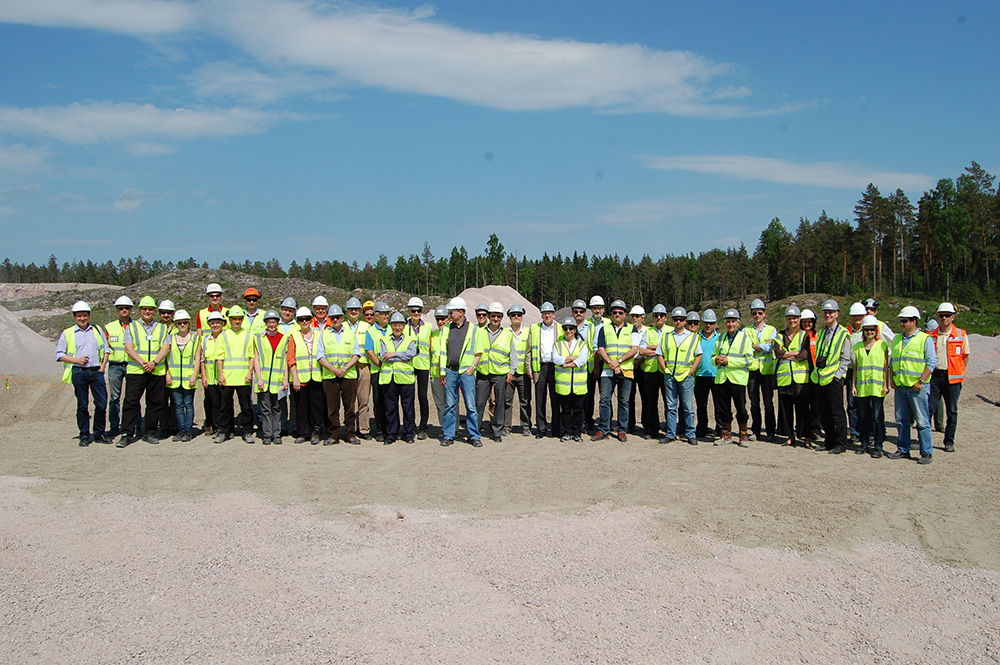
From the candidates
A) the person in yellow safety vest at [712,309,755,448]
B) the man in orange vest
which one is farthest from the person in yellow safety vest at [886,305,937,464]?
the person in yellow safety vest at [712,309,755,448]

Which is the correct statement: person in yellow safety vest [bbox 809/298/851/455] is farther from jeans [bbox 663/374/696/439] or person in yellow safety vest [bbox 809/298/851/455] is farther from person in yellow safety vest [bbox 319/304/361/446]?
person in yellow safety vest [bbox 319/304/361/446]

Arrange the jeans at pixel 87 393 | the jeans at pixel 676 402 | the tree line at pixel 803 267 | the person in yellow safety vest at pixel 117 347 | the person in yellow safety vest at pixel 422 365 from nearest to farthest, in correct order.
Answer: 1. the jeans at pixel 87 393
2. the person in yellow safety vest at pixel 117 347
3. the jeans at pixel 676 402
4. the person in yellow safety vest at pixel 422 365
5. the tree line at pixel 803 267

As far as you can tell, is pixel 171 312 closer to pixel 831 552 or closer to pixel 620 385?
pixel 620 385

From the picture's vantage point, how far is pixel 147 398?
10.1m

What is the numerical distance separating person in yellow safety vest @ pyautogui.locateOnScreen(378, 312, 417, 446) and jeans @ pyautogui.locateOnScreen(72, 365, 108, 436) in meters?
3.93

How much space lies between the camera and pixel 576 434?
1034 cm

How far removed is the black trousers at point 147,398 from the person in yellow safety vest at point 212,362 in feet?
1.97

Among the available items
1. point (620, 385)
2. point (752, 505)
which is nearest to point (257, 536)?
point (752, 505)

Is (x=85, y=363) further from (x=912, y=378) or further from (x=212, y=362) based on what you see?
(x=912, y=378)

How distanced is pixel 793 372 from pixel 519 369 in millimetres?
4002

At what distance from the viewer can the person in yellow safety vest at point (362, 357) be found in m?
10.0

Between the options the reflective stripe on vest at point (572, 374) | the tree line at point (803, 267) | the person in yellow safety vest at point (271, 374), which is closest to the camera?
the person in yellow safety vest at point (271, 374)

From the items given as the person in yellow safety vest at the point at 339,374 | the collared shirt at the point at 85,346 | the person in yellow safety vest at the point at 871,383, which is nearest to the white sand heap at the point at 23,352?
the collared shirt at the point at 85,346

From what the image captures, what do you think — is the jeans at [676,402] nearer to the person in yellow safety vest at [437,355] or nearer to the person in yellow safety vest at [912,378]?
the person in yellow safety vest at [912,378]
